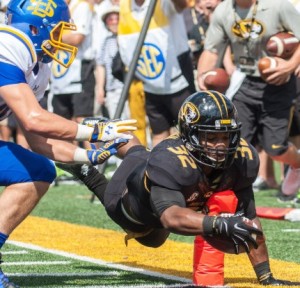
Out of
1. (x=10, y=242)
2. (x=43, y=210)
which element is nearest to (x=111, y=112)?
(x=43, y=210)

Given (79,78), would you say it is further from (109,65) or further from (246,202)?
(246,202)

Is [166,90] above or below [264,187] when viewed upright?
above

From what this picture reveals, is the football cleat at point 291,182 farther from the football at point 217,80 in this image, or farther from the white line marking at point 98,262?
the white line marking at point 98,262

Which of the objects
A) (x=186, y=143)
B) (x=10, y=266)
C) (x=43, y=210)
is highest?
(x=186, y=143)

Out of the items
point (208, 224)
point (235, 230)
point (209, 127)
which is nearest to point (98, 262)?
point (209, 127)

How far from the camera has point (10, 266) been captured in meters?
5.91

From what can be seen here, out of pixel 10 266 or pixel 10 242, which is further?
pixel 10 242

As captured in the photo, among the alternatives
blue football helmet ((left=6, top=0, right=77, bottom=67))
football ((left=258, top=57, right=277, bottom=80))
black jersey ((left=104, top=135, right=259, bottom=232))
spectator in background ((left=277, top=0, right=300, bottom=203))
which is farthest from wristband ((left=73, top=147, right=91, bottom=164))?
spectator in background ((left=277, top=0, right=300, bottom=203))

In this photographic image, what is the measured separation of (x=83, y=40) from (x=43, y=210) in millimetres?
2313

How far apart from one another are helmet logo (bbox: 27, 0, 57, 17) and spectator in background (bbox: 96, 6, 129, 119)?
5.80 metres

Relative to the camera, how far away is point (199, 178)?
4820mm

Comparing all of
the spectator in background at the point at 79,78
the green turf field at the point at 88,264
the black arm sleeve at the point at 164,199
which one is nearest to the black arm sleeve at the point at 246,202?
the green turf field at the point at 88,264

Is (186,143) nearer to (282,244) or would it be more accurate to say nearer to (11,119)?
(282,244)

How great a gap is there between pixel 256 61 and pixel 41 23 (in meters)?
3.13
